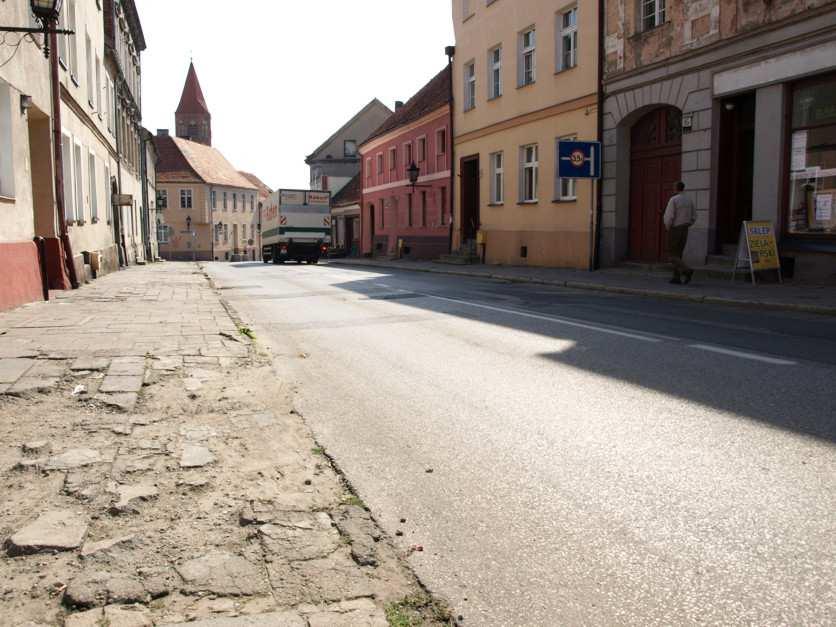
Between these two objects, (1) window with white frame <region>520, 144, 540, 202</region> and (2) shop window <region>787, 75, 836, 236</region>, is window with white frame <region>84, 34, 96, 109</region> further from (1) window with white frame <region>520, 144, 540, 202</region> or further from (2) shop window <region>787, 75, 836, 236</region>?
(2) shop window <region>787, 75, 836, 236</region>

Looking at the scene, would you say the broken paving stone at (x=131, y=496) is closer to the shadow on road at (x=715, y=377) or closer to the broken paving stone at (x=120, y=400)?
the broken paving stone at (x=120, y=400)

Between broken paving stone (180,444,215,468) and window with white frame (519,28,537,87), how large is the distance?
73.6 feet

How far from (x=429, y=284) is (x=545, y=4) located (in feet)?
36.1

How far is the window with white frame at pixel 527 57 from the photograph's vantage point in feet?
81.4

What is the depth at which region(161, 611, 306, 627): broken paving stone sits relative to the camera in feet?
7.84

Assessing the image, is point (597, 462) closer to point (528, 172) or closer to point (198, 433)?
point (198, 433)

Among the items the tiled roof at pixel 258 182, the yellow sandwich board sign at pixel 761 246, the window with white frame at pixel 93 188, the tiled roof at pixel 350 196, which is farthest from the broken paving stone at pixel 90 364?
the tiled roof at pixel 258 182

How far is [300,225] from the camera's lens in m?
40.1

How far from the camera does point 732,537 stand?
306 cm

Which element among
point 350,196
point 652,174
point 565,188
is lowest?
point 565,188

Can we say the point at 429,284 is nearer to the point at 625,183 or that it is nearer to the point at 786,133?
the point at 625,183

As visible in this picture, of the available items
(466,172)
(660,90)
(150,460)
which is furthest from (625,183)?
(150,460)

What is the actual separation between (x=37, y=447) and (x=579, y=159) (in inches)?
667

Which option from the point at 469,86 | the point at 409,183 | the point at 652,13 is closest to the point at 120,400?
the point at 652,13
